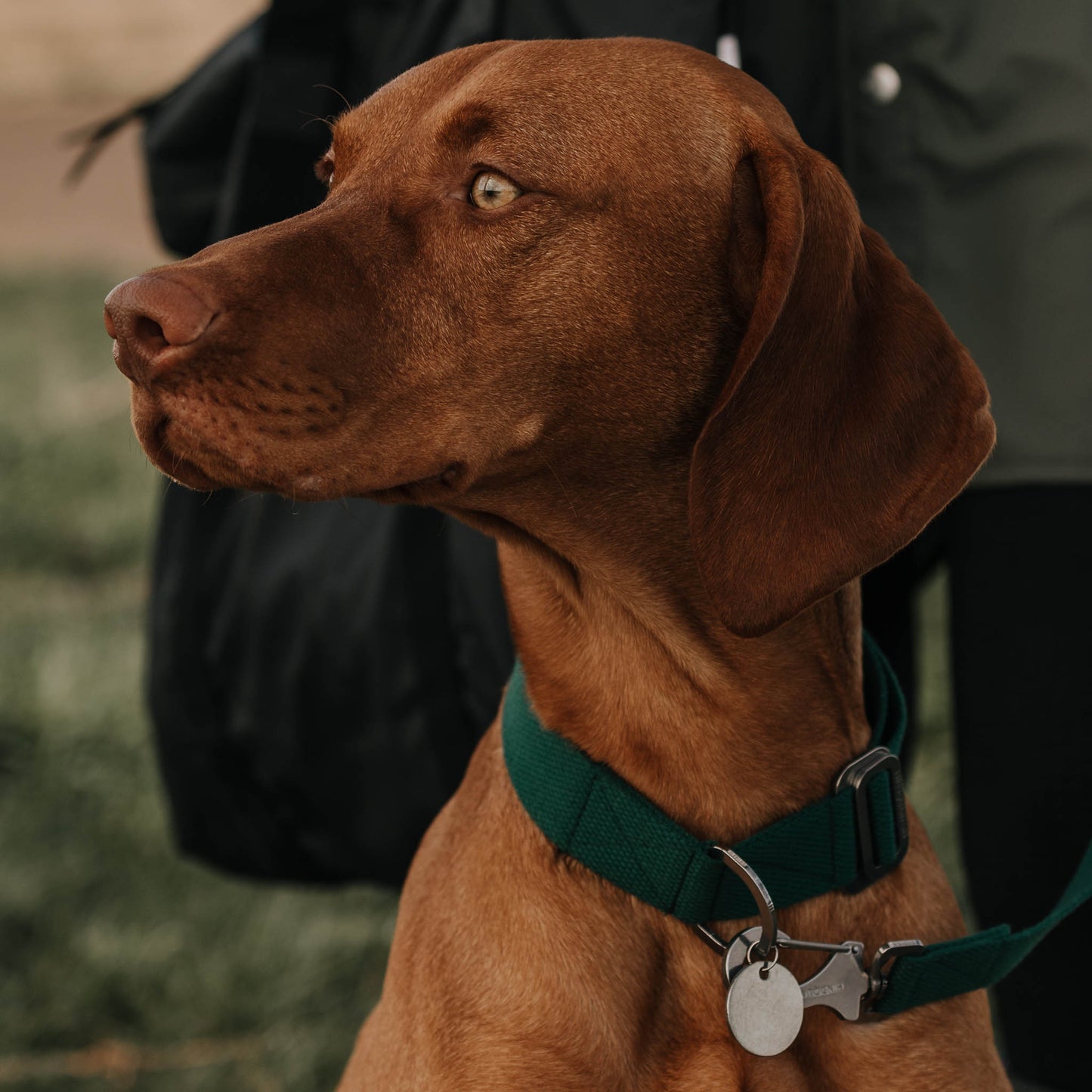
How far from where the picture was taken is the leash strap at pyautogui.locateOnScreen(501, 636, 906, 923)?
1952 millimetres

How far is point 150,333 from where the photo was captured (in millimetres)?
1759

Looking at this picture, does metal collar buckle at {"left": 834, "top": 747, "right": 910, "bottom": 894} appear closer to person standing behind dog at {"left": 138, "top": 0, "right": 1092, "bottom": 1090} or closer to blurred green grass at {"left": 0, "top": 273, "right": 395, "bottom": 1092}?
person standing behind dog at {"left": 138, "top": 0, "right": 1092, "bottom": 1090}

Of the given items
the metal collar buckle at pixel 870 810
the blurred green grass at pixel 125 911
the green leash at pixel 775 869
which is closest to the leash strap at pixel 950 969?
the green leash at pixel 775 869

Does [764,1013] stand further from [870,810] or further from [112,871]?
[112,871]

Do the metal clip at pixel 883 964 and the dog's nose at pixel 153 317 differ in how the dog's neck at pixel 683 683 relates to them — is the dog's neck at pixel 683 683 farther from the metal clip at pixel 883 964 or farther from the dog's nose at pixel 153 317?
the dog's nose at pixel 153 317

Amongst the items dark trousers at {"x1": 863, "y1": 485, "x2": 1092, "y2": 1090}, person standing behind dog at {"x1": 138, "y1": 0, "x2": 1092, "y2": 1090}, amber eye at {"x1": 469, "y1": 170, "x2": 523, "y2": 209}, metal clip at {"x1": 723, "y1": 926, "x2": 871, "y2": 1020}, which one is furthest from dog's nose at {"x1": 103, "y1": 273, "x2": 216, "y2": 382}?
dark trousers at {"x1": 863, "y1": 485, "x2": 1092, "y2": 1090}

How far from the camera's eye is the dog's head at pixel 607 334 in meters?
1.84

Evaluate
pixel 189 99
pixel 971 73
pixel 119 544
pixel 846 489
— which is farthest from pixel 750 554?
pixel 119 544

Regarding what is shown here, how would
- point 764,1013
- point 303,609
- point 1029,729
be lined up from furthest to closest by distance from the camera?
point 303,609
point 1029,729
point 764,1013

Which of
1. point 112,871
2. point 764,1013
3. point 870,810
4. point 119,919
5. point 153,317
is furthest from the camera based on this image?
point 112,871

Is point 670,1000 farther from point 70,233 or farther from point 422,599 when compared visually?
point 70,233

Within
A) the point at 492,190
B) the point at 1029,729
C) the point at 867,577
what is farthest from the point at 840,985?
the point at 867,577

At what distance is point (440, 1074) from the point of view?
6.38 ft

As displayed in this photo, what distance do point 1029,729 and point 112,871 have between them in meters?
2.78
